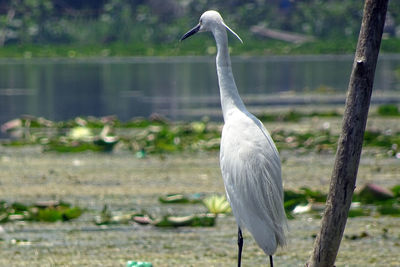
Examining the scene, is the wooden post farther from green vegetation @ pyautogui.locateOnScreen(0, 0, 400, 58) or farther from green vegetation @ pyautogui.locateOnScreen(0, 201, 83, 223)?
green vegetation @ pyautogui.locateOnScreen(0, 0, 400, 58)

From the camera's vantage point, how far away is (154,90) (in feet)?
91.2

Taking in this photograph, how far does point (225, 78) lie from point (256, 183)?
609 millimetres

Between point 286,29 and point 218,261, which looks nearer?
point 218,261

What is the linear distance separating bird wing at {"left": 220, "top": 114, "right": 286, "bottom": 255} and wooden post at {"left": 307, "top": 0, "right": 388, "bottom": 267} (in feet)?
2.27

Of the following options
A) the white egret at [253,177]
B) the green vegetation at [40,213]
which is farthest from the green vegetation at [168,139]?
the white egret at [253,177]

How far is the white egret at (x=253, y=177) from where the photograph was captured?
509cm

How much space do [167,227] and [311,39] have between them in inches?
1945

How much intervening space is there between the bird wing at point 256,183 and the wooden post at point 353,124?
0.69 metres

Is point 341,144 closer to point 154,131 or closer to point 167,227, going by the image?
point 167,227

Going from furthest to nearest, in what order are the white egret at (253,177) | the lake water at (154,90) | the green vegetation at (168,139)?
1. the lake water at (154,90)
2. the green vegetation at (168,139)
3. the white egret at (253,177)

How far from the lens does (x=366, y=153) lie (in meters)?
11.0

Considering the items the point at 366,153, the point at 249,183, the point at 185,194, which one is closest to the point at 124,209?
the point at 185,194

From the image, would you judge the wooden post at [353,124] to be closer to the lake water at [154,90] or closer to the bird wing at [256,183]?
the bird wing at [256,183]

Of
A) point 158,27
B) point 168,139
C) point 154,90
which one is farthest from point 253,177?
point 158,27
